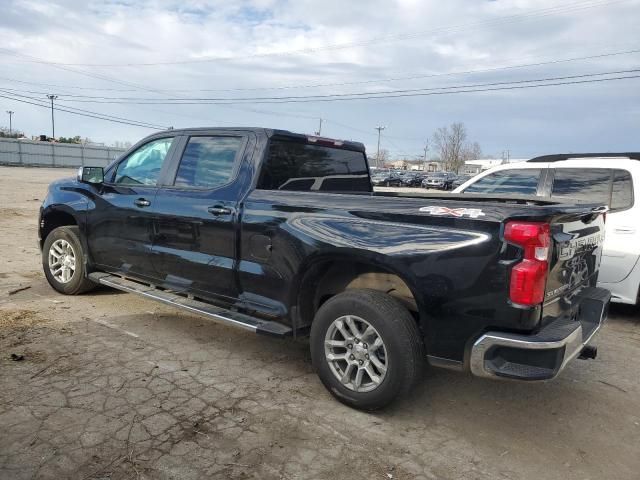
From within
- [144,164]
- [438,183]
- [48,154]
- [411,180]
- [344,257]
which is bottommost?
[344,257]

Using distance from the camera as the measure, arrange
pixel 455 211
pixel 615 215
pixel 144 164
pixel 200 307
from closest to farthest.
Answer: pixel 455 211, pixel 200 307, pixel 144 164, pixel 615 215

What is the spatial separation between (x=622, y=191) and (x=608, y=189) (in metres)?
0.14

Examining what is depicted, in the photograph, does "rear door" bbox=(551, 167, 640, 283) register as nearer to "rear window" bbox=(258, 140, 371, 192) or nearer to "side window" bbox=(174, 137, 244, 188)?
"rear window" bbox=(258, 140, 371, 192)

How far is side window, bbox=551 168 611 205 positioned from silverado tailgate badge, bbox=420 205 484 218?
10.4 ft

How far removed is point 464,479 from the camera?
107 inches

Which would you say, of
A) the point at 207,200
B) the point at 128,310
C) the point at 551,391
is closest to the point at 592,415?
the point at 551,391

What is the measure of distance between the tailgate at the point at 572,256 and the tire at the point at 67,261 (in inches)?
180

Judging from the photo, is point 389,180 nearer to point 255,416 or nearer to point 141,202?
point 141,202

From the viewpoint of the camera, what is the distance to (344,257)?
338cm

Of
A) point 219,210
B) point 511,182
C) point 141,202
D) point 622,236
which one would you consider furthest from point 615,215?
point 141,202

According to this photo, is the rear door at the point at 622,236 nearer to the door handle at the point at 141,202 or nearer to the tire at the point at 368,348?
the tire at the point at 368,348

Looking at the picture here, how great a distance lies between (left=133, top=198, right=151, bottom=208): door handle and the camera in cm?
464

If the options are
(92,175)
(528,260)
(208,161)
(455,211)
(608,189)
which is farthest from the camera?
(608,189)

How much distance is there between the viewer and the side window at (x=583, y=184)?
558 centimetres
